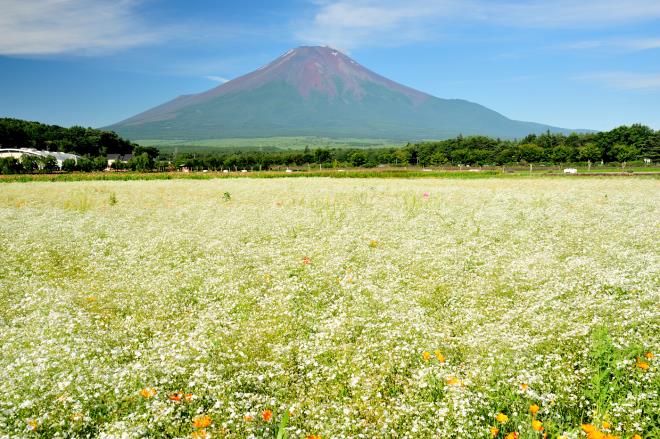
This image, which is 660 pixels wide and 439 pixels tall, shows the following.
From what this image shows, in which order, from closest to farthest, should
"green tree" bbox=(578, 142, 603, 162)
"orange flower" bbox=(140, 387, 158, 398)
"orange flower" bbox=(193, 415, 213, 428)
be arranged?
"orange flower" bbox=(193, 415, 213, 428) → "orange flower" bbox=(140, 387, 158, 398) → "green tree" bbox=(578, 142, 603, 162)

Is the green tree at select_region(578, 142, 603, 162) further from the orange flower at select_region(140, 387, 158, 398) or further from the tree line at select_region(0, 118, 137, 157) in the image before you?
the tree line at select_region(0, 118, 137, 157)

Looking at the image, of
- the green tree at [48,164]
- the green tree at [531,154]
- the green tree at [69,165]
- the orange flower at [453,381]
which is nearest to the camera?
the orange flower at [453,381]

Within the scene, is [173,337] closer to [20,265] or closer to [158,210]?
[20,265]

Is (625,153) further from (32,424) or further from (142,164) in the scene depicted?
(32,424)

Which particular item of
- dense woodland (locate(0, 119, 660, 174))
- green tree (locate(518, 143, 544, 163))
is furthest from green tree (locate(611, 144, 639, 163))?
green tree (locate(518, 143, 544, 163))

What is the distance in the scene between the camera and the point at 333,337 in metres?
7.30

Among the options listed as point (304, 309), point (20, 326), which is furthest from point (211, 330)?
point (20, 326)

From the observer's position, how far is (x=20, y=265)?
39.6ft

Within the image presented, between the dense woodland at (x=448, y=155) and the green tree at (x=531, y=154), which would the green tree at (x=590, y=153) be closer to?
the dense woodland at (x=448, y=155)

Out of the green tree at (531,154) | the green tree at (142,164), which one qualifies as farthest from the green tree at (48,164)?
the green tree at (531,154)

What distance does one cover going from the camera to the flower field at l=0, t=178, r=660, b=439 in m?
5.17

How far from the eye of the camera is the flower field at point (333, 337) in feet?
17.0

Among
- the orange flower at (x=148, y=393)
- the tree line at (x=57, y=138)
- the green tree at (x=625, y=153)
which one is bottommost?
the orange flower at (x=148, y=393)

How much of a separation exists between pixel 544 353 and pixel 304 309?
4.54 m
